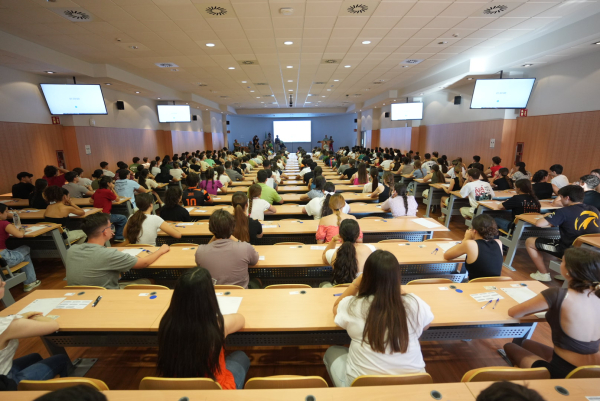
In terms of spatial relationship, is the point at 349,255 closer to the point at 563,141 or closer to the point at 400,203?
the point at 400,203

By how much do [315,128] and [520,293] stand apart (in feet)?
90.4

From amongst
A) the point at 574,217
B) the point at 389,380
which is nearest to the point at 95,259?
the point at 389,380

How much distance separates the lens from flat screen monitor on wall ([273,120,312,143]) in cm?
2862

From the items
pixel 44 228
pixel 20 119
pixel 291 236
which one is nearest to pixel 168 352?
pixel 291 236

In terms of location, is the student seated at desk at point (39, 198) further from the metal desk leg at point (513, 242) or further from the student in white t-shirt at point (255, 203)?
the metal desk leg at point (513, 242)

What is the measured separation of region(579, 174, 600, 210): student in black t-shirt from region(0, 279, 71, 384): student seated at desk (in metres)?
6.67

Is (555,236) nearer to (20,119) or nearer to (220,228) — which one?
(220,228)

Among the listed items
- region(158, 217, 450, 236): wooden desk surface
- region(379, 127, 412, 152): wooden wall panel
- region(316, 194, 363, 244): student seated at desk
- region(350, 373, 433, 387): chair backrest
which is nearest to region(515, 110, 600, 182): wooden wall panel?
region(158, 217, 450, 236): wooden desk surface

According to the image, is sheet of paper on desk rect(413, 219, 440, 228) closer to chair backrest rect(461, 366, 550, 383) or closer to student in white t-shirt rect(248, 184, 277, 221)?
student in white t-shirt rect(248, 184, 277, 221)

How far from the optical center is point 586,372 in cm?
154

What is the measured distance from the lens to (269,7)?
449 cm

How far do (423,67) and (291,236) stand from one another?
744 centimetres

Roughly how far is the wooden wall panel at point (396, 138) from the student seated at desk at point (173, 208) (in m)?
13.1

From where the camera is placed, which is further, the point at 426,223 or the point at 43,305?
the point at 426,223
